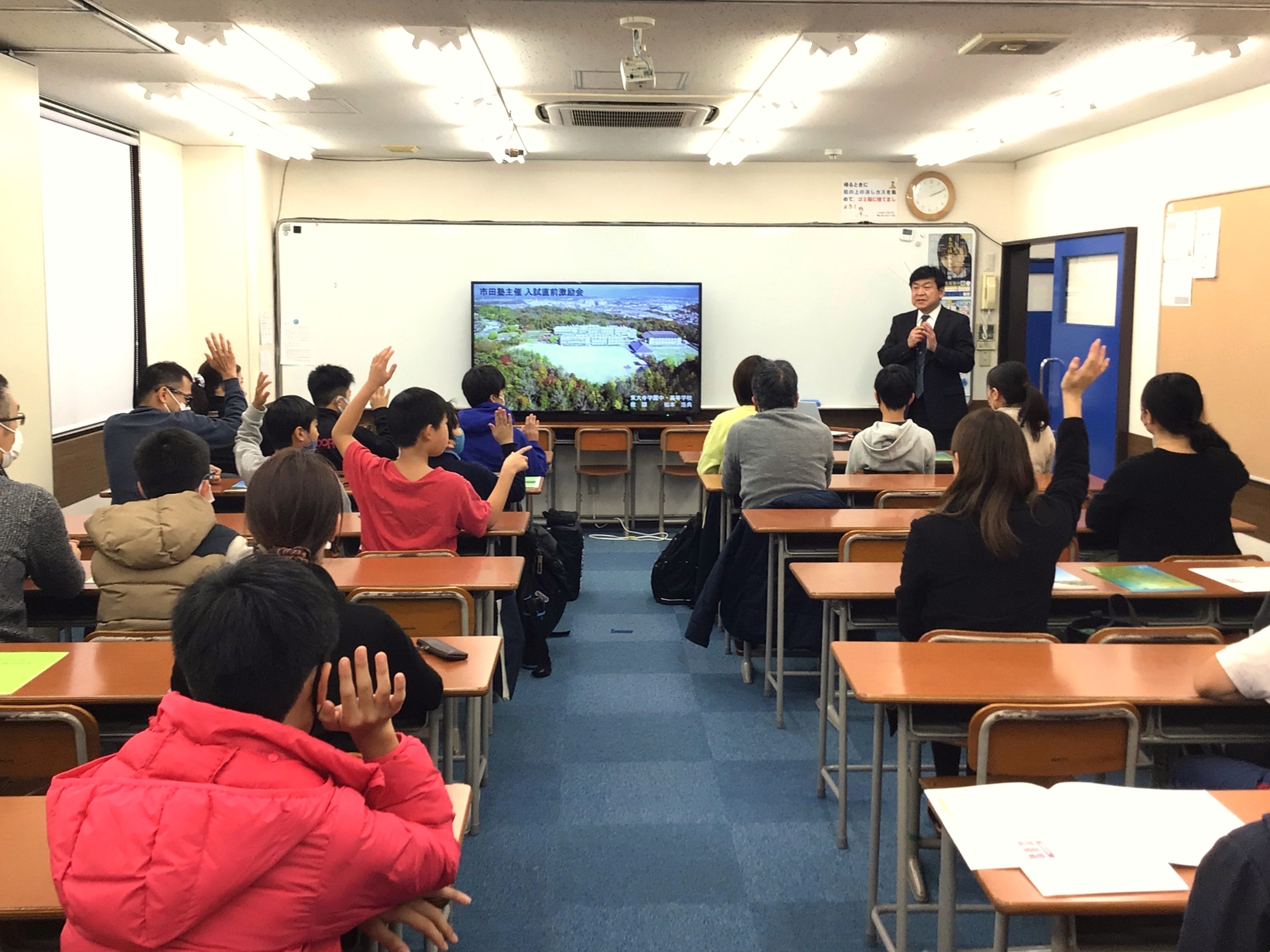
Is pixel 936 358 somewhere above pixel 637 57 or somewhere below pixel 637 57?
below

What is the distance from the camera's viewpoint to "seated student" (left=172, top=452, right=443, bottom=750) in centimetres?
213

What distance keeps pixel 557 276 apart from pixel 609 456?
55.4 inches

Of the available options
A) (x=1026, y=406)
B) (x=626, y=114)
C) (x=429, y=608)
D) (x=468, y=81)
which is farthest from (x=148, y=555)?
(x=626, y=114)

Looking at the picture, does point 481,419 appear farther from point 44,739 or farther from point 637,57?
point 44,739

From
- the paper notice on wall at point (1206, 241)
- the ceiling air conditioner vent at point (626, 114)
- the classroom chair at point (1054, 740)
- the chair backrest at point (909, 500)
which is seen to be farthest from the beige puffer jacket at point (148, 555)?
the paper notice on wall at point (1206, 241)

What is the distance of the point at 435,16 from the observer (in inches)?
162

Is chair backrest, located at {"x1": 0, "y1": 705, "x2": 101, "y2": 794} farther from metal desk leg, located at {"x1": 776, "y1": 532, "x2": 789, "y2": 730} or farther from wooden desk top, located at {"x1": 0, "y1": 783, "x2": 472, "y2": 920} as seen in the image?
metal desk leg, located at {"x1": 776, "y1": 532, "x2": 789, "y2": 730}

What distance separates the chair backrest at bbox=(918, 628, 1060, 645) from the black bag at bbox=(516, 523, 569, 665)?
2176 millimetres

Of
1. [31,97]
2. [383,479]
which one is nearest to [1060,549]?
[383,479]

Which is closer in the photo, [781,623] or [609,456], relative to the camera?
[781,623]

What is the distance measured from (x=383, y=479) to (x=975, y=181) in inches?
239

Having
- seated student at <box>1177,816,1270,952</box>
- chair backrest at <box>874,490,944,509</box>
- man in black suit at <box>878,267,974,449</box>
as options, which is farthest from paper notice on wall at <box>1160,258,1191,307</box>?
seated student at <box>1177,816,1270,952</box>

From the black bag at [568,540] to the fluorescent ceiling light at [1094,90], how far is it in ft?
10.5

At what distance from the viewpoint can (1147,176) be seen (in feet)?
20.7
